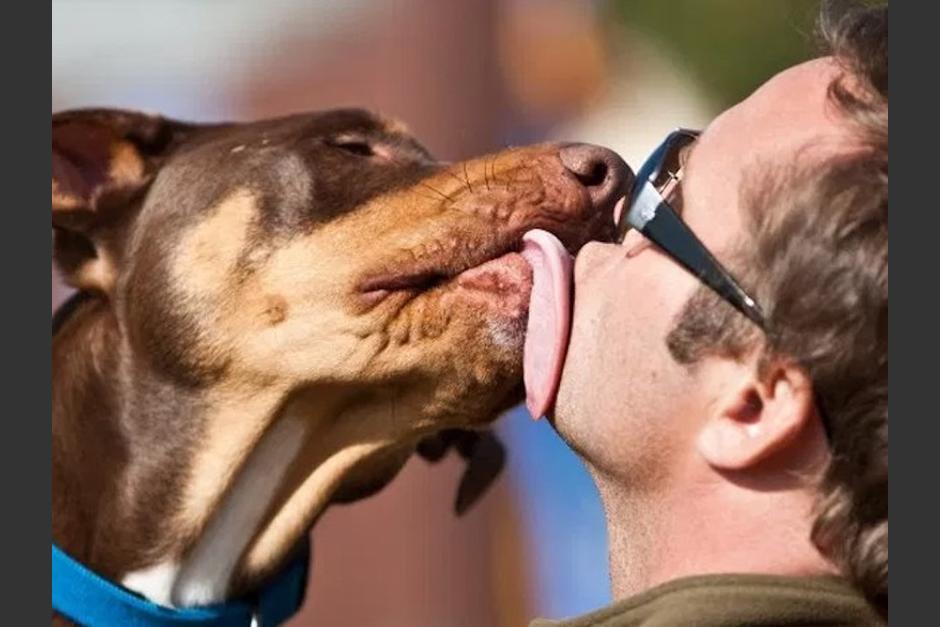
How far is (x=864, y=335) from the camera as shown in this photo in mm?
2305

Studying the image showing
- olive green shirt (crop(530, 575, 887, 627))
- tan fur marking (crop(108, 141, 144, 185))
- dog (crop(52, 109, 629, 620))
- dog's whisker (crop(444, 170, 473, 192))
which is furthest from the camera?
tan fur marking (crop(108, 141, 144, 185))

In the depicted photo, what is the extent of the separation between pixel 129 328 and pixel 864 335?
6.45 feet

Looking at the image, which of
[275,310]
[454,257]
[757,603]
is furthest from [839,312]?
[275,310]

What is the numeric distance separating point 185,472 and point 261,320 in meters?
0.44

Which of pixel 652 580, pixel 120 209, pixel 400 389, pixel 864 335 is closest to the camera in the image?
pixel 864 335

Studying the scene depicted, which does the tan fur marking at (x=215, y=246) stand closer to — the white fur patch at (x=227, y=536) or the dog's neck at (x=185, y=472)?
the dog's neck at (x=185, y=472)

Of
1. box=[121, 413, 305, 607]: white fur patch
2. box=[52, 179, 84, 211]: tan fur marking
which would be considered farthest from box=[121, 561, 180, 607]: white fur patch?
box=[52, 179, 84, 211]: tan fur marking

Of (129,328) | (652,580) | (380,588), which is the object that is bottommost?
(380,588)

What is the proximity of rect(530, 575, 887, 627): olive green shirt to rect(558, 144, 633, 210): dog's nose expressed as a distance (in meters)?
1.12

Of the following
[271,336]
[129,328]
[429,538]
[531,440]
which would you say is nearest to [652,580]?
[271,336]

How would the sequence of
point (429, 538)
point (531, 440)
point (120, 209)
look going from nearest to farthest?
1. point (120, 209)
2. point (531, 440)
3. point (429, 538)

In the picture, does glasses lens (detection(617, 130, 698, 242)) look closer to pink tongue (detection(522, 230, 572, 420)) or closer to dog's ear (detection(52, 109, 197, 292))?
pink tongue (detection(522, 230, 572, 420))

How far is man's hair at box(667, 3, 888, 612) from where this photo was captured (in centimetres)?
230

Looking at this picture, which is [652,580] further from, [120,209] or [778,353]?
[120,209]
